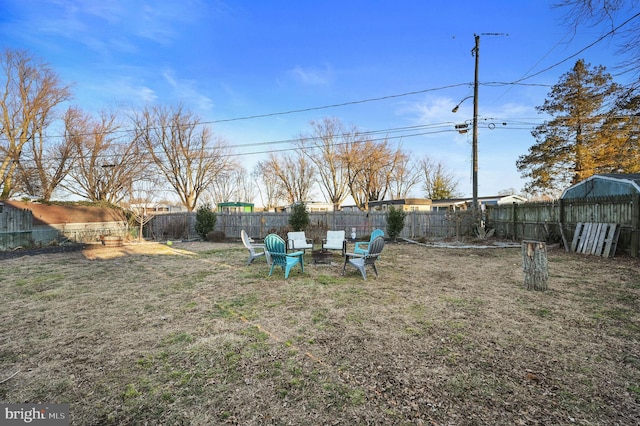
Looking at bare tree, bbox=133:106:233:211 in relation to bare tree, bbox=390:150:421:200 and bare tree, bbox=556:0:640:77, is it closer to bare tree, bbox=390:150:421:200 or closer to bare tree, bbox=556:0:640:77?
bare tree, bbox=390:150:421:200

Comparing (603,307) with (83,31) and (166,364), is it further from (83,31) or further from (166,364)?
(83,31)

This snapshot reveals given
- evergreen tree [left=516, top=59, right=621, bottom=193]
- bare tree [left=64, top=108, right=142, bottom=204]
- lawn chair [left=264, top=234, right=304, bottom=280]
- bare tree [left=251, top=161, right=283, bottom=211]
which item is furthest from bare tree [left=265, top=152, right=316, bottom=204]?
lawn chair [left=264, top=234, right=304, bottom=280]

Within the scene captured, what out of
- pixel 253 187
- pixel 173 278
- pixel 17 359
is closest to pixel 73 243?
pixel 173 278

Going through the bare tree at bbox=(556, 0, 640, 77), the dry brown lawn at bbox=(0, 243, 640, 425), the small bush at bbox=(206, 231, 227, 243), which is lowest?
the dry brown lawn at bbox=(0, 243, 640, 425)

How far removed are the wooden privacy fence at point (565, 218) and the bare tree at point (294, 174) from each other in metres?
19.5

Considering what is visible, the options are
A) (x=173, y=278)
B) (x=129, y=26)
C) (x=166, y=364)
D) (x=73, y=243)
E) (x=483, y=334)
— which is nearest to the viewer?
(x=166, y=364)

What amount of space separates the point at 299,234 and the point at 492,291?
556cm

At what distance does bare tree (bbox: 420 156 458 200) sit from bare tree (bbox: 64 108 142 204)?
3252cm

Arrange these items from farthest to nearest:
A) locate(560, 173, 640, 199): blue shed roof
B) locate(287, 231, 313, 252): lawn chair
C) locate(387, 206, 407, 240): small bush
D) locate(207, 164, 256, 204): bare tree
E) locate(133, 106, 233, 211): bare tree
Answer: locate(207, 164, 256, 204): bare tree, locate(133, 106, 233, 211): bare tree, locate(387, 206, 407, 240): small bush, locate(560, 173, 640, 199): blue shed roof, locate(287, 231, 313, 252): lawn chair

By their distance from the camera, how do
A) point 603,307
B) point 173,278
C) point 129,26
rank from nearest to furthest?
point 603,307
point 173,278
point 129,26

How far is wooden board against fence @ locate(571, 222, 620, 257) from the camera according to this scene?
7883 mm

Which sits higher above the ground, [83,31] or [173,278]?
[83,31]

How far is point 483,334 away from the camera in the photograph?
313 centimetres
